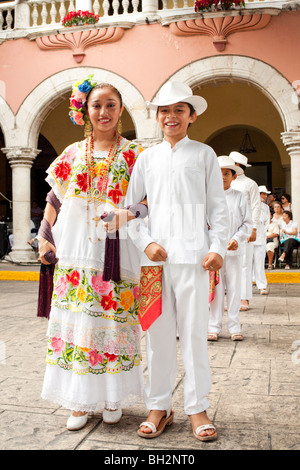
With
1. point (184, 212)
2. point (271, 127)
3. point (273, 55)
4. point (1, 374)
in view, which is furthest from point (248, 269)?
point (271, 127)

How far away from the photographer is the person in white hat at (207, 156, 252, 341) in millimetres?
4891

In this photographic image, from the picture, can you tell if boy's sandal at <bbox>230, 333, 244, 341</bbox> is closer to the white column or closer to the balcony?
the balcony

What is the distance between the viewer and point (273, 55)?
10320 millimetres

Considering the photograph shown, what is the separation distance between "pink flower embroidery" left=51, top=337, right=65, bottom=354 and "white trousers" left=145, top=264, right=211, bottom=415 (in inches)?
17.5

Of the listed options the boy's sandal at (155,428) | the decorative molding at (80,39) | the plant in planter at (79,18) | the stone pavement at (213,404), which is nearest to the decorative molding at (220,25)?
the decorative molding at (80,39)

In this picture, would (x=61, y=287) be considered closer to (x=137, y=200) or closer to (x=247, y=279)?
(x=137, y=200)

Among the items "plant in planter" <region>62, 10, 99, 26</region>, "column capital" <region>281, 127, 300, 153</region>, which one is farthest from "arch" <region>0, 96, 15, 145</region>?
"column capital" <region>281, 127, 300, 153</region>

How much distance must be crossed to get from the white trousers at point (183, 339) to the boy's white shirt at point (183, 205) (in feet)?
0.32

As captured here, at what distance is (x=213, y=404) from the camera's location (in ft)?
10.5

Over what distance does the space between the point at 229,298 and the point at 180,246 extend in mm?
2383

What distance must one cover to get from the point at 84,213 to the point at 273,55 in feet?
27.9

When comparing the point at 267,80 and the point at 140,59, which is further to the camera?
the point at 140,59

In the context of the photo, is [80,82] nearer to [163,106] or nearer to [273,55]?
[163,106]

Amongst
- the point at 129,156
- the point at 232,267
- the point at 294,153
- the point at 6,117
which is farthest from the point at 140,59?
the point at 129,156
